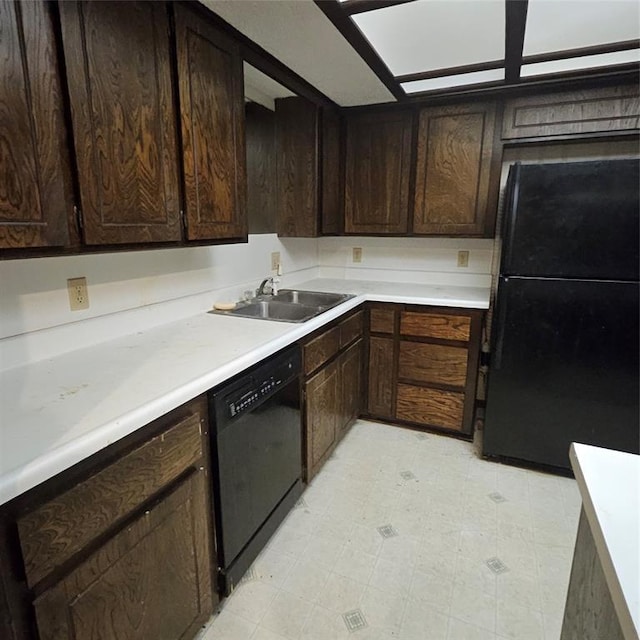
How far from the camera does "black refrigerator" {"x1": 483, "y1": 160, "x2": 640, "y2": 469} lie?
186 cm

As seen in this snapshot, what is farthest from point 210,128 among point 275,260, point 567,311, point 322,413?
point 567,311

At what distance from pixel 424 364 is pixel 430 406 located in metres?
0.29

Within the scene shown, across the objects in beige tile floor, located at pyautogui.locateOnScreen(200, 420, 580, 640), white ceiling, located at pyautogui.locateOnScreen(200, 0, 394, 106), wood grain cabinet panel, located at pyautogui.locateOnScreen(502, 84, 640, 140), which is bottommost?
beige tile floor, located at pyautogui.locateOnScreen(200, 420, 580, 640)

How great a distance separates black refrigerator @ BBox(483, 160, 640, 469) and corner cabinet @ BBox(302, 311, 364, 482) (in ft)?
2.62

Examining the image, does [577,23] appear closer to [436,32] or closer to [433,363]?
[436,32]

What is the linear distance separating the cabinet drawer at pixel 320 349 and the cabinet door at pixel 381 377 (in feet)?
1.58

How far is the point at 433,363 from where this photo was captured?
2.47 m

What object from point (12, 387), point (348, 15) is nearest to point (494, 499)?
point (12, 387)

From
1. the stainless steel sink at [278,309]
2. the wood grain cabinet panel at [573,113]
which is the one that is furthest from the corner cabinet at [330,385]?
the wood grain cabinet panel at [573,113]

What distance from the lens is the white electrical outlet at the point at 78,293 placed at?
1.39m

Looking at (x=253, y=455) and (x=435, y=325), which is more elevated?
(x=435, y=325)

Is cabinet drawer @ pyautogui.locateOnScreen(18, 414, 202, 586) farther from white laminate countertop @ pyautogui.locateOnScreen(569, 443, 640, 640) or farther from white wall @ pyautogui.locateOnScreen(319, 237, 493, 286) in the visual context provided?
white wall @ pyautogui.locateOnScreen(319, 237, 493, 286)

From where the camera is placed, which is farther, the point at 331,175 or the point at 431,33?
the point at 331,175

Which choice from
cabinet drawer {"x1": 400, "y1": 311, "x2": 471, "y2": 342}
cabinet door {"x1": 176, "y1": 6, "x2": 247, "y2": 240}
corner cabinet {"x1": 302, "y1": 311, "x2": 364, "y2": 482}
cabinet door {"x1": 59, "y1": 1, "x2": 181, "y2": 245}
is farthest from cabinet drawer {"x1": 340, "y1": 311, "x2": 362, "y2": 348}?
cabinet door {"x1": 59, "y1": 1, "x2": 181, "y2": 245}
